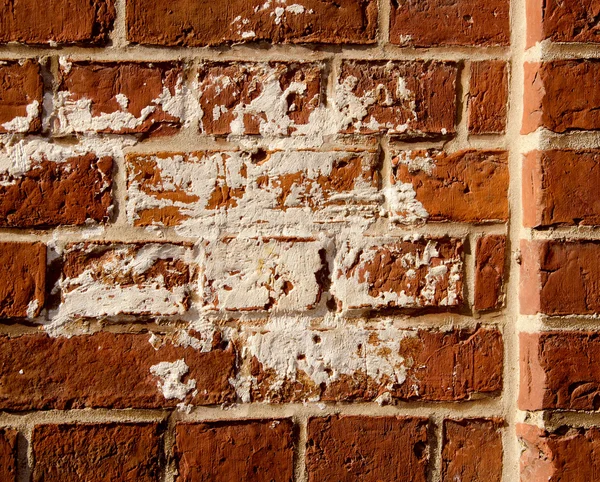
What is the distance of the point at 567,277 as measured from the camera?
601 mm

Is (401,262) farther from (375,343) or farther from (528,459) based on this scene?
(528,459)

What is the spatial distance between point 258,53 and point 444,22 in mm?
204

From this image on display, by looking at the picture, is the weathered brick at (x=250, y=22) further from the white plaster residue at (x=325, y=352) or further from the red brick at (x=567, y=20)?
the white plaster residue at (x=325, y=352)

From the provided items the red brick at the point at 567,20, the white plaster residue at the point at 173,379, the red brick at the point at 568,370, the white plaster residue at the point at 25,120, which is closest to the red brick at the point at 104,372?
the white plaster residue at the point at 173,379

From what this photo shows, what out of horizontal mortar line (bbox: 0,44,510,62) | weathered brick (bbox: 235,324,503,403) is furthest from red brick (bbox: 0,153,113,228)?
weathered brick (bbox: 235,324,503,403)

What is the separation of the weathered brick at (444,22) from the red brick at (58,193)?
1.14ft

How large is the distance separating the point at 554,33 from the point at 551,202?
17cm

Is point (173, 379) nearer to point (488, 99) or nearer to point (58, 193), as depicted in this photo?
point (58, 193)

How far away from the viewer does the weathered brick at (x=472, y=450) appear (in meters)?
0.63

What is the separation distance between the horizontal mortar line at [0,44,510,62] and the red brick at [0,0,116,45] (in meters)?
0.01

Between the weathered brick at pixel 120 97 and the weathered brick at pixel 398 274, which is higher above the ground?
the weathered brick at pixel 120 97

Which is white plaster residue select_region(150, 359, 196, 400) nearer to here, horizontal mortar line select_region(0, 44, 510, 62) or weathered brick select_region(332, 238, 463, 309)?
weathered brick select_region(332, 238, 463, 309)

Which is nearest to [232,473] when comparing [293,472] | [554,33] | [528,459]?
[293,472]

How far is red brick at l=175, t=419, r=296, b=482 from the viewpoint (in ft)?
2.03
